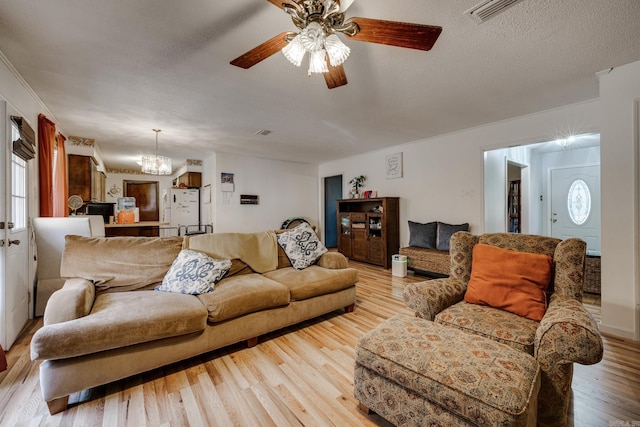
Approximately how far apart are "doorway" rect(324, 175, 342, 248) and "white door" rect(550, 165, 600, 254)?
4821 millimetres

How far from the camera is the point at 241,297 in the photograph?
78.6 inches

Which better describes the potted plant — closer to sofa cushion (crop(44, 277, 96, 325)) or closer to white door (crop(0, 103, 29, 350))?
sofa cushion (crop(44, 277, 96, 325))

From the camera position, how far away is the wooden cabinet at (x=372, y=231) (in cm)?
487

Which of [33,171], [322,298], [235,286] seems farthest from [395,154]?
[33,171]

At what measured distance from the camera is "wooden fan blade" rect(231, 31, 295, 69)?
1.46 metres

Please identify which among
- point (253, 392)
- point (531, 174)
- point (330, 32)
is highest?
point (330, 32)

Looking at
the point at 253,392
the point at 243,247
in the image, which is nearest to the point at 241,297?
the point at 253,392

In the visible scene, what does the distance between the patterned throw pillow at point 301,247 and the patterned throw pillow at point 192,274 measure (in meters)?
0.79

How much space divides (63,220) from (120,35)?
2.24 metres

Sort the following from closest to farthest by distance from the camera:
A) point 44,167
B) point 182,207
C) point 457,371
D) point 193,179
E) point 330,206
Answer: point 457,371 → point 44,167 → point 193,179 → point 182,207 → point 330,206

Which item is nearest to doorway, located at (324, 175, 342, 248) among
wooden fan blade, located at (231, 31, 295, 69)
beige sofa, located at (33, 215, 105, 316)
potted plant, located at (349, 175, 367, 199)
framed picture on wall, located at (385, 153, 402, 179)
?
potted plant, located at (349, 175, 367, 199)

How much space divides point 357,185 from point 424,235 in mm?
2011

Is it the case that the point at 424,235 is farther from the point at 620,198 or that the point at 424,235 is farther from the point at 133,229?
the point at 133,229

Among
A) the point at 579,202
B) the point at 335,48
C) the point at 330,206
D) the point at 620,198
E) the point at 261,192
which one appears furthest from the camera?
the point at 330,206
